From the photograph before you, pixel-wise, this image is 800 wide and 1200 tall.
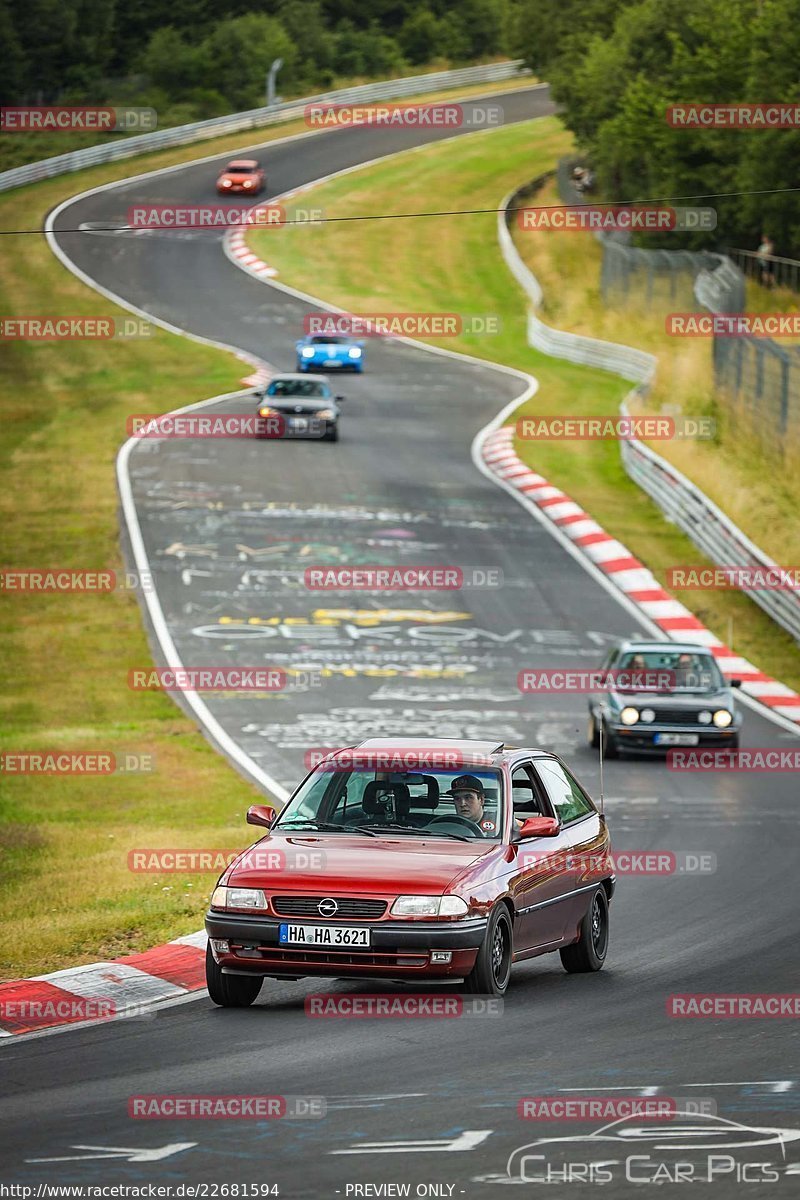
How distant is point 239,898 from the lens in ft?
35.1

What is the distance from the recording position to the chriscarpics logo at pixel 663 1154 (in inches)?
285

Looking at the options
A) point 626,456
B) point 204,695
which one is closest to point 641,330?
point 626,456

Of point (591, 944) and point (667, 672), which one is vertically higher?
point (591, 944)

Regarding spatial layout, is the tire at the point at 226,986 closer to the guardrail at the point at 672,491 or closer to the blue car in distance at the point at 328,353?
the guardrail at the point at 672,491

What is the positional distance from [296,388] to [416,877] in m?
34.0

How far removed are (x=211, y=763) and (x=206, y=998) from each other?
10.2 meters

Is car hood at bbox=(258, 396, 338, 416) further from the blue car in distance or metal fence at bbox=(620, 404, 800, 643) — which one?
the blue car in distance

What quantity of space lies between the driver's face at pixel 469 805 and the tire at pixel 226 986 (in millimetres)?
1545

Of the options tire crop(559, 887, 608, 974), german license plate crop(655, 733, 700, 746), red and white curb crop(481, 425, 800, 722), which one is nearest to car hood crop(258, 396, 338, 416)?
red and white curb crop(481, 425, 800, 722)

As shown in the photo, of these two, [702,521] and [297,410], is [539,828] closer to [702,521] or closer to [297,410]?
[702,521]

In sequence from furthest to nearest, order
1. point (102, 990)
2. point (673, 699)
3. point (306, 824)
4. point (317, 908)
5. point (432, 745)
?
point (673, 699) → point (432, 745) → point (306, 824) → point (102, 990) → point (317, 908)

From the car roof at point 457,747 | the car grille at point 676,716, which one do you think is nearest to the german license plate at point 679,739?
the car grille at point 676,716

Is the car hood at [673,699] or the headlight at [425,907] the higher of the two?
the headlight at [425,907]

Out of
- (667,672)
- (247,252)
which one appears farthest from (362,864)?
(247,252)
